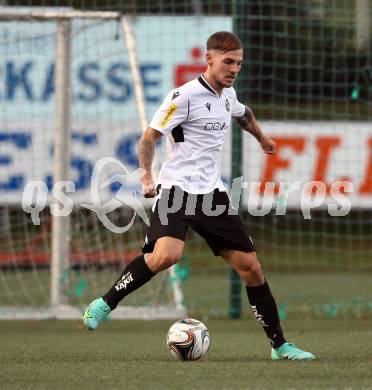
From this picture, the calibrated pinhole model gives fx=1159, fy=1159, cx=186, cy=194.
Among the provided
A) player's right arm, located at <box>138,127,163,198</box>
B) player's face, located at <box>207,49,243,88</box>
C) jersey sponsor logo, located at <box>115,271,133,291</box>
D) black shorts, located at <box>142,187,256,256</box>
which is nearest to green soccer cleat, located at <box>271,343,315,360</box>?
black shorts, located at <box>142,187,256,256</box>

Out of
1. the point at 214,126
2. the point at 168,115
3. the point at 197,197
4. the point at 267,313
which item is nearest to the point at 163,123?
the point at 168,115

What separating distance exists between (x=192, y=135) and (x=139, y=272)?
0.88 m

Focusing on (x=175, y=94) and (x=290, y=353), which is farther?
(x=175, y=94)

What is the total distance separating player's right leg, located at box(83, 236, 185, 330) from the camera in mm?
6719

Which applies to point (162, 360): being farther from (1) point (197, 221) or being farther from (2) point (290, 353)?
(1) point (197, 221)

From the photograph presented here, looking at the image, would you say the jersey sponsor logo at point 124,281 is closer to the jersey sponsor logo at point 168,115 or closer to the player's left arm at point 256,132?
the jersey sponsor logo at point 168,115

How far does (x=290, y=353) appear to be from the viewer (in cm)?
686

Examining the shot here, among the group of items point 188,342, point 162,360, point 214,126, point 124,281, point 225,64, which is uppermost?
point 225,64

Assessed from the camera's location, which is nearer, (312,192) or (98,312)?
(98,312)

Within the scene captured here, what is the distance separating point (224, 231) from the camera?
6875mm

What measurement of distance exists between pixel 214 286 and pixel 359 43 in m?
3.46

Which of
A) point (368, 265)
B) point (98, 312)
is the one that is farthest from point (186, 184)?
point (368, 265)

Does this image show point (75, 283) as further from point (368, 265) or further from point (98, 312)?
point (368, 265)

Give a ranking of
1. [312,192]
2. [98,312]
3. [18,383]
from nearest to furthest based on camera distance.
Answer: [18,383] → [98,312] → [312,192]
